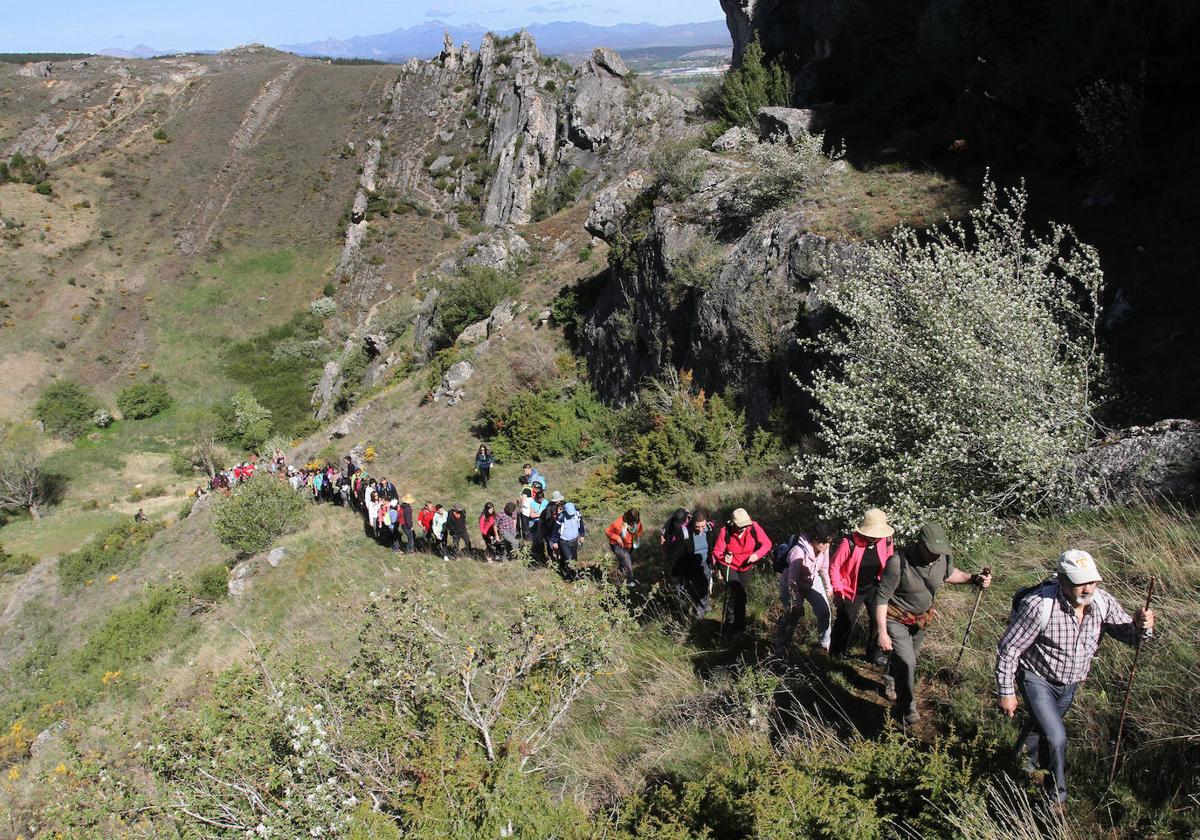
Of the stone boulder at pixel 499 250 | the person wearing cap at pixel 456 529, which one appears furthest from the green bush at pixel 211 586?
the stone boulder at pixel 499 250

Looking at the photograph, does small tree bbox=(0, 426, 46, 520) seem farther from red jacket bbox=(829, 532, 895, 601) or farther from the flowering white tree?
red jacket bbox=(829, 532, 895, 601)

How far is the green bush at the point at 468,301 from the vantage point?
28.1 meters

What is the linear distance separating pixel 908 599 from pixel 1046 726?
3.41 ft

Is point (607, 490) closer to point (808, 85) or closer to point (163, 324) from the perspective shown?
point (808, 85)

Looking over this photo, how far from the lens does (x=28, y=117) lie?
62.6m

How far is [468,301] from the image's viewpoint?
2839 cm

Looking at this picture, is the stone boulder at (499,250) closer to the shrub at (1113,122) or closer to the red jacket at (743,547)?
the shrub at (1113,122)

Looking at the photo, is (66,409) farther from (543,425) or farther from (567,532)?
(567,532)

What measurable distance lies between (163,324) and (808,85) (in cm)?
4478

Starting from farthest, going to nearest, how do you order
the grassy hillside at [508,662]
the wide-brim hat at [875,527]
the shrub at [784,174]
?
the shrub at [784,174] < the wide-brim hat at [875,527] < the grassy hillside at [508,662]

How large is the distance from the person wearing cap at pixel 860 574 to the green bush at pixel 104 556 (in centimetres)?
2440

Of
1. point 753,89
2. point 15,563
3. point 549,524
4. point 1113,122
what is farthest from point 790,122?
point 15,563

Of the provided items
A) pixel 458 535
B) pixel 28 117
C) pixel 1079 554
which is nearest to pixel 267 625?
pixel 458 535

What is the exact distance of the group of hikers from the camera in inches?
135
